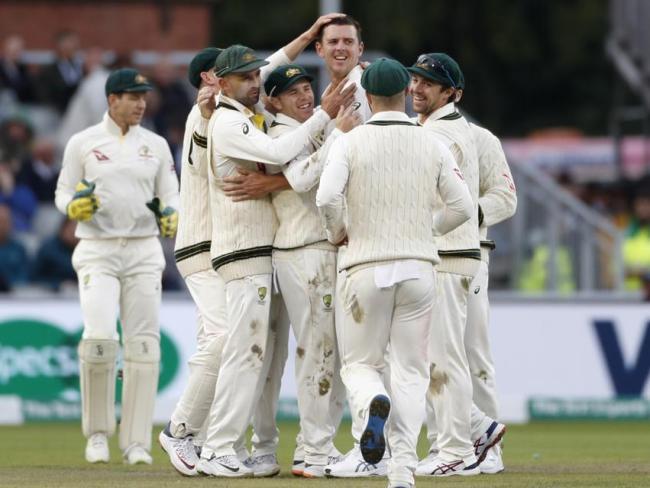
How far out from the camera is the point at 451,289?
→ 10453 millimetres

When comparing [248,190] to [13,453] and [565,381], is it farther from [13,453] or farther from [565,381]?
[565,381]

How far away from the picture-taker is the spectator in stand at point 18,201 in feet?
62.9

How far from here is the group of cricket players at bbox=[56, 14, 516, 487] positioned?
9.09 meters

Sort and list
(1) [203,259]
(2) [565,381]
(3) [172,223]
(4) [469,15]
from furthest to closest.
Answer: (4) [469,15] < (2) [565,381] < (3) [172,223] < (1) [203,259]

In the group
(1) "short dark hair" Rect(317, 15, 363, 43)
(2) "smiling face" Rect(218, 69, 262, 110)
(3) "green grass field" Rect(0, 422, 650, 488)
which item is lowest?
(3) "green grass field" Rect(0, 422, 650, 488)

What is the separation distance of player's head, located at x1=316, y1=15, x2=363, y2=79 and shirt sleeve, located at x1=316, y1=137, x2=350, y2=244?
1.31 metres

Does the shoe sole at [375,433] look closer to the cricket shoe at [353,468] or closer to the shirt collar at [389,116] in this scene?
the cricket shoe at [353,468]

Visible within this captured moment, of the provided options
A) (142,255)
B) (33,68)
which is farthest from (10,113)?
(142,255)

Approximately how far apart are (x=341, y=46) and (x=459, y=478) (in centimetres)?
264

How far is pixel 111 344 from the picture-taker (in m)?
11.7

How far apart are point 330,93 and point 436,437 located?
7.82ft

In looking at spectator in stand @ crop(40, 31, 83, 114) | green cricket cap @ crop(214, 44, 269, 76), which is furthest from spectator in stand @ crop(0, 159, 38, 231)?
green cricket cap @ crop(214, 44, 269, 76)

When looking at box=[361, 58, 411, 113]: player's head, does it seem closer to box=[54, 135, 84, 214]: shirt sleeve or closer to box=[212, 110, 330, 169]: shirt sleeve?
box=[212, 110, 330, 169]: shirt sleeve

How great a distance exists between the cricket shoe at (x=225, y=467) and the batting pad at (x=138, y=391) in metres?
1.62
